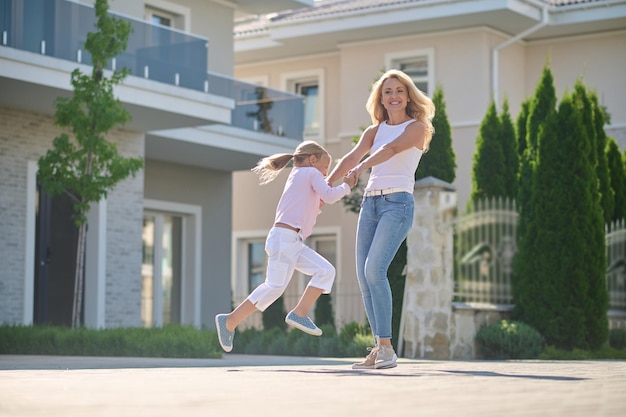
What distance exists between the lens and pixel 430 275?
15516mm

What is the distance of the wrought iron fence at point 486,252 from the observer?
16656mm

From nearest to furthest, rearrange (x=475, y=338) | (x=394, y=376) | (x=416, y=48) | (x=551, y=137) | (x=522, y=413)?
(x=522, y=413), (x=394, y=376), (x=475, y=338), (x=551, y=137), (x=416, y=48)

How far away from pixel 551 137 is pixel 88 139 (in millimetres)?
6218

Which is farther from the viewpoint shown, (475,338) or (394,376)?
(475,338)

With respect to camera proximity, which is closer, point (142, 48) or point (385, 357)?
point (385, 357)

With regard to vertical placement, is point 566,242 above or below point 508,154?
below

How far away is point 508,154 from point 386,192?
A: 44.6 feet

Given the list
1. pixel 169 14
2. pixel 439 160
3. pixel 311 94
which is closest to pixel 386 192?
pixel 439 160

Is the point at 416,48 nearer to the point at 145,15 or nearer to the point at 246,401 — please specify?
the point at 145,15

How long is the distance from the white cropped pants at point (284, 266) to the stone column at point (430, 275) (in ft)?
19.7

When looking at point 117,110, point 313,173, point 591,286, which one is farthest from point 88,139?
point 313,173

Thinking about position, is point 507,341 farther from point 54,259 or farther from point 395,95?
point 54,259

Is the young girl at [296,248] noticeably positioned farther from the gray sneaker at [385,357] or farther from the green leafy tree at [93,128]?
the green leafy tree at [93,128]

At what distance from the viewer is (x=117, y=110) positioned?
56.0 ft
